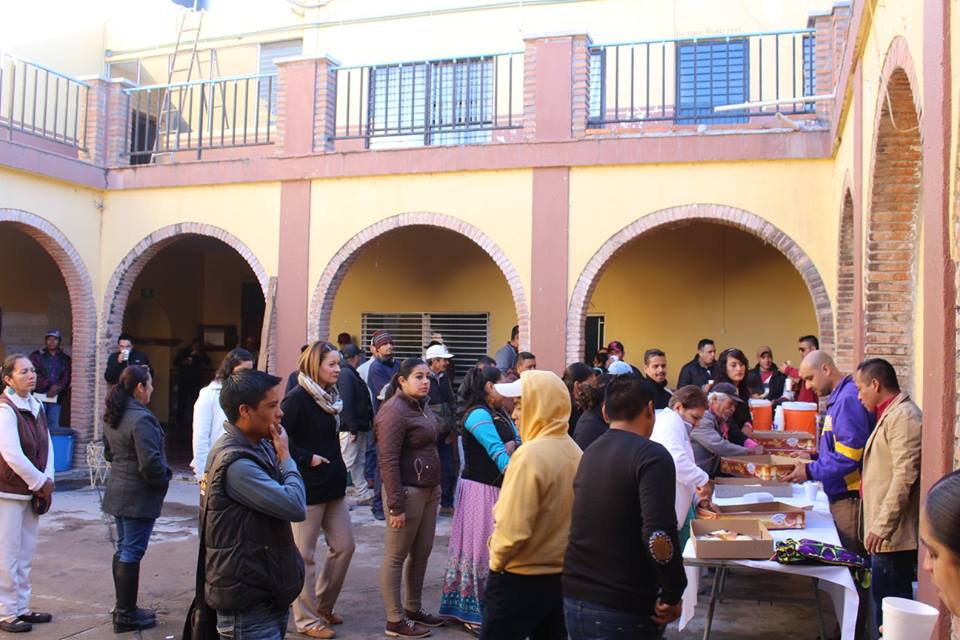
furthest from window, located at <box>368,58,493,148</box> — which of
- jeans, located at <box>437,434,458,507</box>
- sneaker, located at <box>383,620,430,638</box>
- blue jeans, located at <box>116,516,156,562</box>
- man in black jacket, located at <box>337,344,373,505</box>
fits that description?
sneaker, located at <box>383,620,430,638</box>

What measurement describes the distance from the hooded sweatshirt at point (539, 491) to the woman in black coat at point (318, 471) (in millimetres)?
1852

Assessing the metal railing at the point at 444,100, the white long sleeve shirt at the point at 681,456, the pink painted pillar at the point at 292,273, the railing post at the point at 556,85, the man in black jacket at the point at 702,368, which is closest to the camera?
the white long sleeve shirt at the point at 681,456

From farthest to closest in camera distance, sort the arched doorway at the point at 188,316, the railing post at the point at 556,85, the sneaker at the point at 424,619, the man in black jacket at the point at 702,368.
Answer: the arched doorway at the point at 188,316 < the railing post at the point at 556,85 < the man in black jacket at the point at 702,368 < the sneaker at the point at 424,619

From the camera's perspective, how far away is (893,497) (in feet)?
14.6

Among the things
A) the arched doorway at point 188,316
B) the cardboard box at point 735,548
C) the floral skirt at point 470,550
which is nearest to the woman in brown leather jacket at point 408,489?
the floral skirt at point 470,550

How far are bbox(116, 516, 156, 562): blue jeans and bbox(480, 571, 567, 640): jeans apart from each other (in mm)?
2645

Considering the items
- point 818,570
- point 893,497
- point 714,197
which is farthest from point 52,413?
point 893,497

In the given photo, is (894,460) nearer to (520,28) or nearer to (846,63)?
(846,63)

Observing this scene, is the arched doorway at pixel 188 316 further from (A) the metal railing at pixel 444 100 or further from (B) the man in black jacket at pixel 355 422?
(B) the man in black jacket at pixel 355 422

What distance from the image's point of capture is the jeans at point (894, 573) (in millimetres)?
4504

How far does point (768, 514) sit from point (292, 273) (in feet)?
25.5

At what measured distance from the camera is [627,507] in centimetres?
314

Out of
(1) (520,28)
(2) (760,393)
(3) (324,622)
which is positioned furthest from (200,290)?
(3) (324,622)

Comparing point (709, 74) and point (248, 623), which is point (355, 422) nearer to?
point (248, 623)
